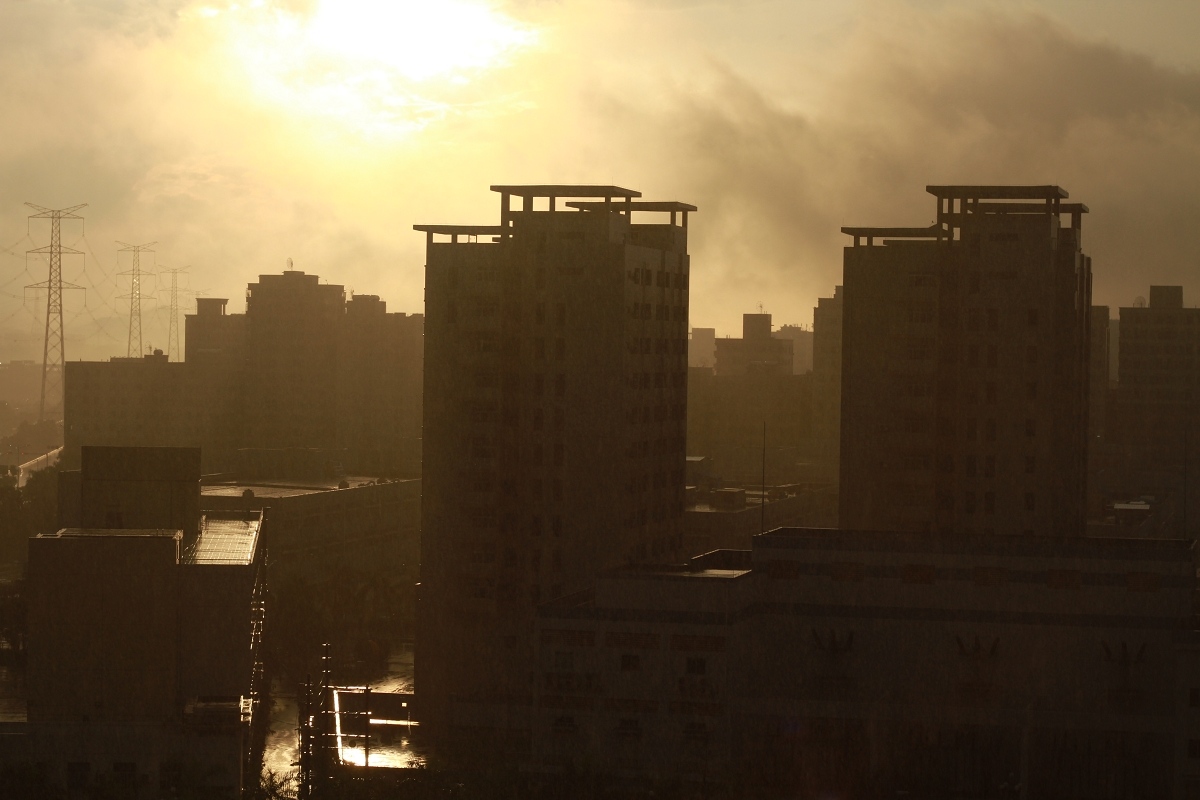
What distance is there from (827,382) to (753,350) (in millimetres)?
26034

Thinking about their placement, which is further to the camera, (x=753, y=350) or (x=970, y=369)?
(x=753, y=350)

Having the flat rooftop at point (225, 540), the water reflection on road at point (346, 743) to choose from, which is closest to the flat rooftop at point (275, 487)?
the flat rooftop at point (225, 540)

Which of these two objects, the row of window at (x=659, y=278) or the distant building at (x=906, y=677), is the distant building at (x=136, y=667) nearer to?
the distant building at (x=906, y=677)

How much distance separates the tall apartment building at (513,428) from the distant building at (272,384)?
195 feet

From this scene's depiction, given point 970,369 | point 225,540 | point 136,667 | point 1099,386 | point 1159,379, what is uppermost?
point 1159,379

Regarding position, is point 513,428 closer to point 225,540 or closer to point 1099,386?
point 225,540

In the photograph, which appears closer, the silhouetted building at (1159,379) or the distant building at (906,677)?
the distant building at (906,677)

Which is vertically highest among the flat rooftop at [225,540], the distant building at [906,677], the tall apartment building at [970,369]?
the tall apartment building at [970,369]

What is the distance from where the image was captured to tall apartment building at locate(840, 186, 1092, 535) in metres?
51.1

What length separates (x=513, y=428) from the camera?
165 feet

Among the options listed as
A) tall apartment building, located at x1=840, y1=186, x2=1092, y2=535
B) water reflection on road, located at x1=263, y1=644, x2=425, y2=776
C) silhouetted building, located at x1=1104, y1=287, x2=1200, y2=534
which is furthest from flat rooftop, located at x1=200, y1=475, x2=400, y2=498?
silhouetted building, located at x1=1104, y1=287, x2=1200, y2=534

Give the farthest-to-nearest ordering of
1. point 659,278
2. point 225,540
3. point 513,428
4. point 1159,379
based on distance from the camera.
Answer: point 1159,379, point 659,278, point 513,428, point 225,540

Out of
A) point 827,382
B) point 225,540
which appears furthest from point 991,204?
point 827,382

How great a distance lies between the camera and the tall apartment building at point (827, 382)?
10600 cm
